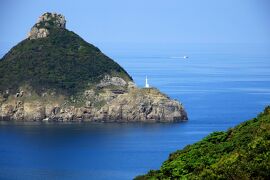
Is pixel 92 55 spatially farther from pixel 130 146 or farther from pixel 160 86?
pixel 130 146

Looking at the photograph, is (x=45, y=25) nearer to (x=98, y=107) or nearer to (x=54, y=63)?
(x=54, y=63)

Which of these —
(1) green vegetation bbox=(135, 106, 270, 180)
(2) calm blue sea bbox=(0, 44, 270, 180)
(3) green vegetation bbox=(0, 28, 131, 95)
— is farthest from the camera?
(3) green vegetation bbox=(0, 28, 131, 95)

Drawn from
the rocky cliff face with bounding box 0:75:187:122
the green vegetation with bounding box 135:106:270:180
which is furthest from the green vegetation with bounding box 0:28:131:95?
the green vegetation with bounding box 135:106:270:180

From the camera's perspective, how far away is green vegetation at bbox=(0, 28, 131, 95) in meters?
151

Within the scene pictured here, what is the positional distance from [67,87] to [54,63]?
10.1 meters

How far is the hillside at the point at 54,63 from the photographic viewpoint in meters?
151

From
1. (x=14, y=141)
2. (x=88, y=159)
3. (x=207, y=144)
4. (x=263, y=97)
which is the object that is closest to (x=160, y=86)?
(x=263, y=97)

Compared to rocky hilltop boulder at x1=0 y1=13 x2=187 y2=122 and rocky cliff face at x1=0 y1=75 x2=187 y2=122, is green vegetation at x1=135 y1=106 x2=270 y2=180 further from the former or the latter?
rocky hilltop boulder at x1=0 y1=13 x2=187 y2=122

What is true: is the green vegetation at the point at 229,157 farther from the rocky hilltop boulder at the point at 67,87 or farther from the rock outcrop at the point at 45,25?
the rock outcrop at the point at 45,25

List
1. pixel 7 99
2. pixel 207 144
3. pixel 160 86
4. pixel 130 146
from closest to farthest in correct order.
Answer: pixel 207 144, pixel 130 146, pixel 7 99, pixel 160 86

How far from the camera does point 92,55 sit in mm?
163000

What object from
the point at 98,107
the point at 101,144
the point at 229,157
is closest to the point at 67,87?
the point at 98,107

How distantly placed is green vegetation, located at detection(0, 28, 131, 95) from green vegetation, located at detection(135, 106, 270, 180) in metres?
103

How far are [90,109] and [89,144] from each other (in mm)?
24251
